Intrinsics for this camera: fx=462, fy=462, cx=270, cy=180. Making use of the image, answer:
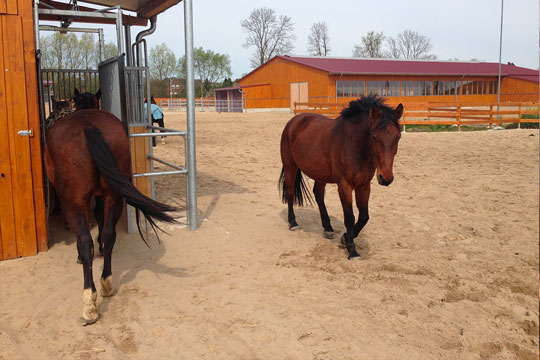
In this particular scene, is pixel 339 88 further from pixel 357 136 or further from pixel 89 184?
pixel 89 184

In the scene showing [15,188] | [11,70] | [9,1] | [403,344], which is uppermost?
[9,1]

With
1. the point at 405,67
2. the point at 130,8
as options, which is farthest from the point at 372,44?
the point at 130,8

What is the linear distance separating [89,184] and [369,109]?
2.86m

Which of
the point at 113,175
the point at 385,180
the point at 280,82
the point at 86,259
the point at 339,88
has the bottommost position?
the point at 86,259

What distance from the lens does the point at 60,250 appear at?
16.5 feet

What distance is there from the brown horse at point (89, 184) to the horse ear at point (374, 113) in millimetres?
2128

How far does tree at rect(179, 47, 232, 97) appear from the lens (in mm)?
66375

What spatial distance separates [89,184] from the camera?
369 centimetres

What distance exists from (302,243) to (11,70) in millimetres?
3602

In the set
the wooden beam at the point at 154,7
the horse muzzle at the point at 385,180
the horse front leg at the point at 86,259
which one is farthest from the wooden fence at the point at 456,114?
the horse front leg at the point at 86,259

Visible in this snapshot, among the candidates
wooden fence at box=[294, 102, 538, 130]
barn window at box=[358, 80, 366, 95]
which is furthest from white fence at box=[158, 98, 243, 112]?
wooden fence at box=[294, 102, 538, 130]

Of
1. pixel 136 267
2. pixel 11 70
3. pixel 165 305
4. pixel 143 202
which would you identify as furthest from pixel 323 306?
pixel 11 70

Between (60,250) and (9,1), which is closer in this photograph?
(9,1)

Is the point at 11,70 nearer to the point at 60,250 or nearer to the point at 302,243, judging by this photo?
the point at 60,250
